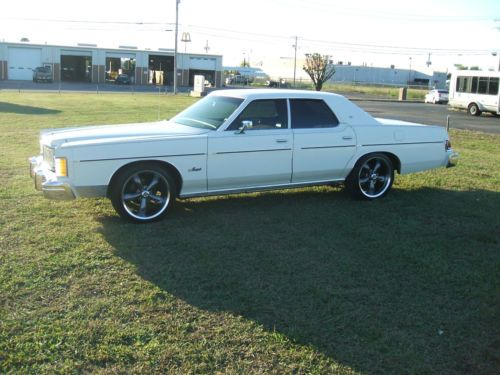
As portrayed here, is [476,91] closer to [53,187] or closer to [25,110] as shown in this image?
[25,110]

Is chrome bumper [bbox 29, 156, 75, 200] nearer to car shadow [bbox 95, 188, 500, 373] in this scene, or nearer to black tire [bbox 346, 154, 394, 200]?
car shadow [bbox 95, 188, 500, 373]

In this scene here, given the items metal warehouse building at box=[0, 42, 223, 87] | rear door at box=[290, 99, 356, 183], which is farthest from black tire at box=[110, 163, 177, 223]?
metal warehouse building at box=[0, 42, 223, 87]

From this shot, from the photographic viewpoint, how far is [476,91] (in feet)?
103

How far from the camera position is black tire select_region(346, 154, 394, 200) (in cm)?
766

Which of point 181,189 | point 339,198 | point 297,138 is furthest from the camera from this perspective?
point 339,198

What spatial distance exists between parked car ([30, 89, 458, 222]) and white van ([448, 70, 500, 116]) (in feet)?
79.9

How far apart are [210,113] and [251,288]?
312cm

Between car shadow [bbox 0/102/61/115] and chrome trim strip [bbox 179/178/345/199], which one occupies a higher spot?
car shadow [bbox 0/102/61/115]

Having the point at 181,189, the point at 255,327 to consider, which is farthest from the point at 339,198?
the point at 255,327

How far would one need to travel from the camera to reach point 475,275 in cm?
505

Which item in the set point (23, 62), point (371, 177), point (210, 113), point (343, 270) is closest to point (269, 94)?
point (210, 113)

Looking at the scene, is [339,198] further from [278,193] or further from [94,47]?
[94,47]

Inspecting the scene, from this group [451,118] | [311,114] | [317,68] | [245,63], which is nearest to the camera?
[311,114]

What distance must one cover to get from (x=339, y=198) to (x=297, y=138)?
51.9 inches
